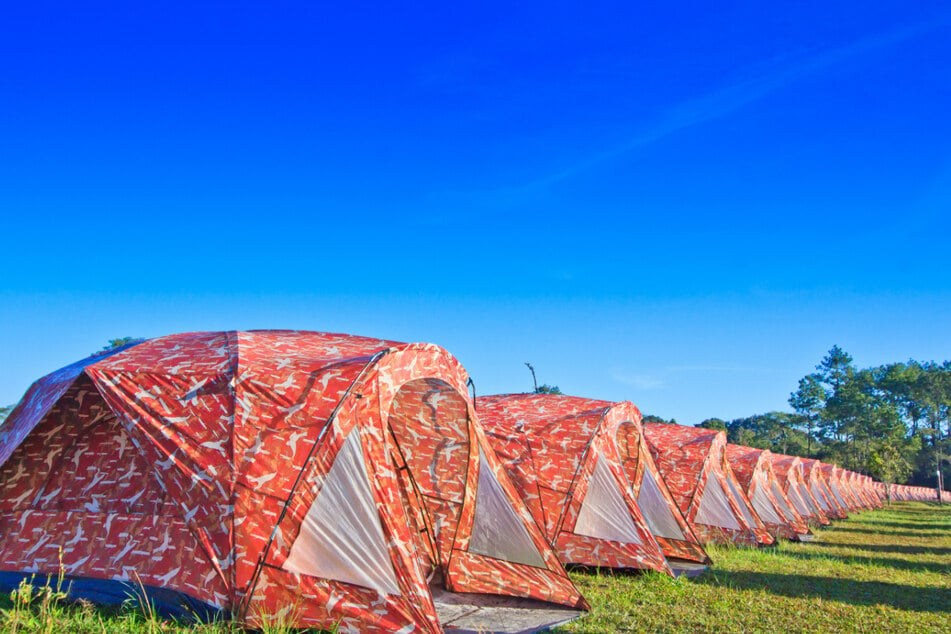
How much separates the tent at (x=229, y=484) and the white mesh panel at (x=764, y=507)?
520 inches

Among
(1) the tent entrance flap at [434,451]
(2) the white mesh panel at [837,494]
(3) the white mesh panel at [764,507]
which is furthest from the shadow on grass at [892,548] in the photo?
(2) the white mesh panel at [837,494]

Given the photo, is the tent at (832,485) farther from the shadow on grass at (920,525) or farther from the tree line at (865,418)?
the tree line at (865,418)

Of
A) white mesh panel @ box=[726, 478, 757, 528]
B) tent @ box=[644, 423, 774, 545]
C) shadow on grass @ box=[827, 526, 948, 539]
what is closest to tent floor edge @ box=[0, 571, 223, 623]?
tent @ box=[644, 423, 774, 545]

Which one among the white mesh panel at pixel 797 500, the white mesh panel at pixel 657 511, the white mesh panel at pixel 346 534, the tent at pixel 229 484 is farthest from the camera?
the white mesh panel at pixel 797 500

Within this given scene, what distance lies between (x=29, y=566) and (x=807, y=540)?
61.2 feet

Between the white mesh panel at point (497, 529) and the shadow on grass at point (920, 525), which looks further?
the shadow on grass at point (920, 525)

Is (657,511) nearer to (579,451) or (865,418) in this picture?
(579,451)

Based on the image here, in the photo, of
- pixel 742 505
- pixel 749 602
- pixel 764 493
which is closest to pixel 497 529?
pixel 749 602

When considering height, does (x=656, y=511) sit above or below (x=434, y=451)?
below

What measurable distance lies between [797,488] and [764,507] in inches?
283

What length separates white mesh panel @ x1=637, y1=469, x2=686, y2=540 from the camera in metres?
11.5

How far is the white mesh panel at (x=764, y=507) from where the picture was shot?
1847 centimetres

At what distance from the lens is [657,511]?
38.4ft

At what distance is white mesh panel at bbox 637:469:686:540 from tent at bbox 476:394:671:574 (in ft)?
4.66
